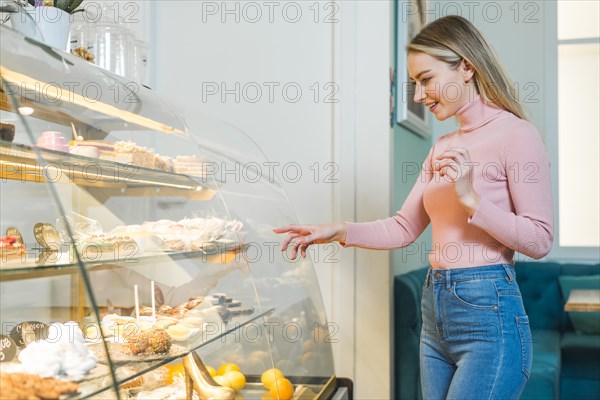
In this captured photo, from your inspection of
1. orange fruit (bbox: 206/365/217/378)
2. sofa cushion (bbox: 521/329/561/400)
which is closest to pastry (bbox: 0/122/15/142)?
orange fruit (bbox: 206/365/217/378)

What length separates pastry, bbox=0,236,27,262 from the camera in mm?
→ 1398

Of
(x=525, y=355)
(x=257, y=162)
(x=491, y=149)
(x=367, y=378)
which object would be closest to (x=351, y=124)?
(x=257, y=162)

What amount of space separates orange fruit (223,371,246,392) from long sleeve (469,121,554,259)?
2.44 ft

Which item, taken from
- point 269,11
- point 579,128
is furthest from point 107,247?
point 579,128

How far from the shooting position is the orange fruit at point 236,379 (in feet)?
6.25

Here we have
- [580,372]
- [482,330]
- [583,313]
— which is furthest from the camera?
[583,313]

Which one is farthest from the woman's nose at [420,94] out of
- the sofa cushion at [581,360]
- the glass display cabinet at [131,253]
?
the sofa cushion at [581,360]

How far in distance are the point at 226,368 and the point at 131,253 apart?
1.48ft

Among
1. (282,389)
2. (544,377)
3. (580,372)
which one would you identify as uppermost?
(282,389)

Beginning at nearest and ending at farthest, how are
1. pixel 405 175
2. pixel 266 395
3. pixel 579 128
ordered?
pixel 266 395
pixel 405 175
pixel 579 128

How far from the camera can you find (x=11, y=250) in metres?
1.46

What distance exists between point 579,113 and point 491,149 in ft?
11.9

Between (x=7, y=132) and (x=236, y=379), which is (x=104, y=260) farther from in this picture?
(x=236, y=379)

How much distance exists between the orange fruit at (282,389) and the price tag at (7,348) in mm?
771
